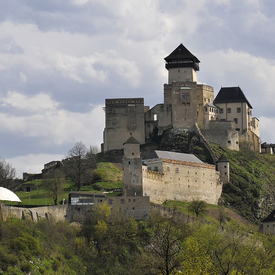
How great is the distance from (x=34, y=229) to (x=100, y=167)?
109ft

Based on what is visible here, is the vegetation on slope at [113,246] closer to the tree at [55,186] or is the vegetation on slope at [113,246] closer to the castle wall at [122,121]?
the tree at [55,186]

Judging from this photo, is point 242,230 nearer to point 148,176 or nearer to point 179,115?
point 148,176

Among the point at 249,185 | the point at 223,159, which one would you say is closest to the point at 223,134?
the point at 223,159

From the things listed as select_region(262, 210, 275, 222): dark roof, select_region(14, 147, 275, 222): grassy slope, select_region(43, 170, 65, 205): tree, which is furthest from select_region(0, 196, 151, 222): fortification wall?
select_region(262, 210, 275, 222): dark roof

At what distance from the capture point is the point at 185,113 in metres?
119

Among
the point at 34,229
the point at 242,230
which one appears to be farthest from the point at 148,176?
the point at 34,229

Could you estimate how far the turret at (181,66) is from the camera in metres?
124

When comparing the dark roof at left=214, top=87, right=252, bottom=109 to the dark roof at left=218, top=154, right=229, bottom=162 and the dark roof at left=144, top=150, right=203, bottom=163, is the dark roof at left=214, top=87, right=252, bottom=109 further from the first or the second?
the dark roof at left=144, top=150, right=203, bottom=163

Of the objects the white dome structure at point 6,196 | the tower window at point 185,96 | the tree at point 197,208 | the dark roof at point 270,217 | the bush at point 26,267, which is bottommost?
the bush at point 26,267

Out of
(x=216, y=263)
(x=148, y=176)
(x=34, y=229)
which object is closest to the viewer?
(x=216, y=263)

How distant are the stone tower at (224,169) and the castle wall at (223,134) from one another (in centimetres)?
818

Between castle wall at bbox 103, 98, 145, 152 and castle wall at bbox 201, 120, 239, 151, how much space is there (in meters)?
12.5

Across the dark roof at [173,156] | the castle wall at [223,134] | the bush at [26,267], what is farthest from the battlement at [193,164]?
the bush at [26,267]

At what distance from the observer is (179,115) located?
4685 inches
